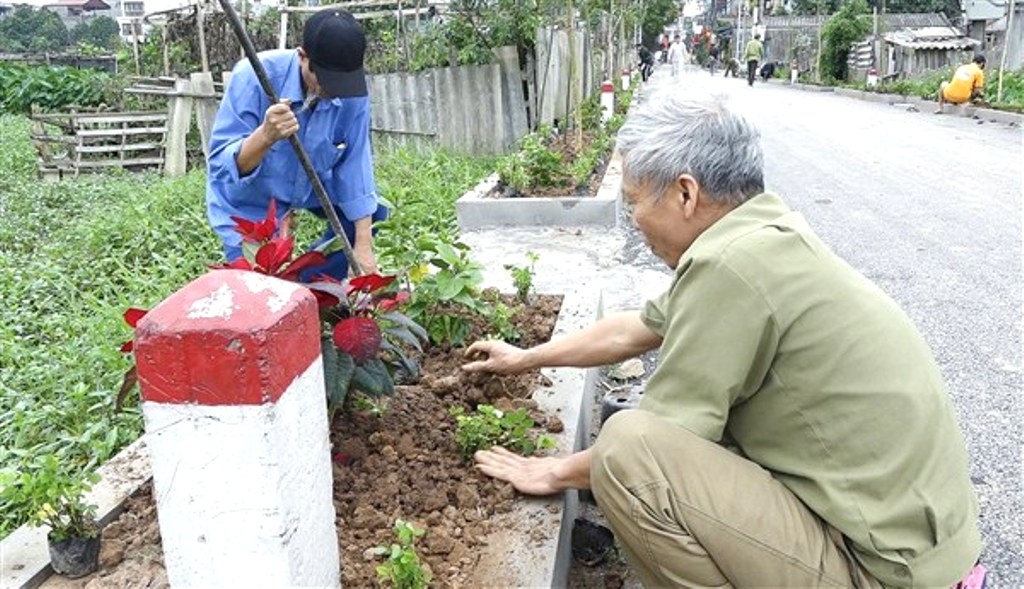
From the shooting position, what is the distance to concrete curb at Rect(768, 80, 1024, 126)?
1448cm

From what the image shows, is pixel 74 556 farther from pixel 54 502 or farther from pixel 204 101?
pixel 204 101

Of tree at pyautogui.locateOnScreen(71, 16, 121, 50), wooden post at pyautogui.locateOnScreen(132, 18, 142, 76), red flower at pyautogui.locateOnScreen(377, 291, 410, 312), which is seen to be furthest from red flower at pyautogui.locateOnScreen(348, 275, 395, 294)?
tree at pyautogui.locateOnScreen(71, 16, 121, 50)

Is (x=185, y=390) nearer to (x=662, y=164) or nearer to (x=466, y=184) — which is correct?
(x=662, y=164)

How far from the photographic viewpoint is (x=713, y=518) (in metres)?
1.81

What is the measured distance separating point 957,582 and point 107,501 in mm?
1986

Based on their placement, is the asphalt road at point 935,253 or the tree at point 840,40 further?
the tree at point 840,40

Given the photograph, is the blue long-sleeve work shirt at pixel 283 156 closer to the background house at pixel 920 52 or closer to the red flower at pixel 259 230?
the red flower at pixel 259 230

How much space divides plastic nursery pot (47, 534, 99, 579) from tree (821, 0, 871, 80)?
29187mm

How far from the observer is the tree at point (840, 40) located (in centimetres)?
2803

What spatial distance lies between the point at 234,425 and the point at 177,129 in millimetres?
9679

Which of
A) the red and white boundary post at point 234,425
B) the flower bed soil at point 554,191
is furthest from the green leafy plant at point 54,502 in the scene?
the flower bed soil at point 554,191

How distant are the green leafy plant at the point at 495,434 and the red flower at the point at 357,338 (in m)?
0.41

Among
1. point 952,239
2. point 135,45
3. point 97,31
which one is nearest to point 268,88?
point 952,239

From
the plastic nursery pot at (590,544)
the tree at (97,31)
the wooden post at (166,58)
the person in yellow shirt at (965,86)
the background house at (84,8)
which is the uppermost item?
the background house at (84,8)
